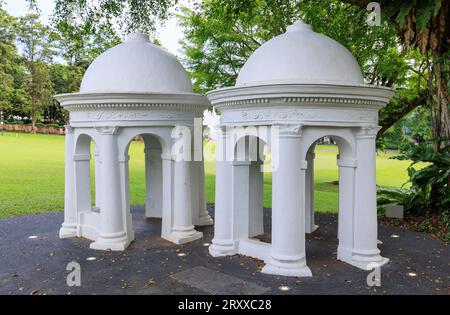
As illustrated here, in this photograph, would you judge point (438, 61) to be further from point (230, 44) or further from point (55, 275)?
point (55, 275)

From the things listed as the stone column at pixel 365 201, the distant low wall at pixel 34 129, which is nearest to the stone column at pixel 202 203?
the stone column at pixel 365 201

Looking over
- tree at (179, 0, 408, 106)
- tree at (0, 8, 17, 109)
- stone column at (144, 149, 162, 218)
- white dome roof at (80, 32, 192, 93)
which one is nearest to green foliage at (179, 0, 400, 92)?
tree at (179, 0, 408, 106)

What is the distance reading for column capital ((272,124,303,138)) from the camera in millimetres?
7887

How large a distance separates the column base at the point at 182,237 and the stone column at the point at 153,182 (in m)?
2.79

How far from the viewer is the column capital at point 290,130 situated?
789 cm

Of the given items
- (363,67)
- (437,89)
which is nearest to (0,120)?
(363,67)

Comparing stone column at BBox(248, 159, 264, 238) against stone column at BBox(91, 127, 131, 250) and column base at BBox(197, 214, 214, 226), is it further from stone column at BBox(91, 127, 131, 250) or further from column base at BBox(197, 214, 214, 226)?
stone column at BBox(91, 127, 131, 250)

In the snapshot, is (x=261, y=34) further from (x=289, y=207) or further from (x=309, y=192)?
(x=289, y=207)

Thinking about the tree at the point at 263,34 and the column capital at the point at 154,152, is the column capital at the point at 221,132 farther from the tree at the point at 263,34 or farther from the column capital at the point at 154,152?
the tree at the point at 263,34

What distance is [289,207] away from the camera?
801 centimetres

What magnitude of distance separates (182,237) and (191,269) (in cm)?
210

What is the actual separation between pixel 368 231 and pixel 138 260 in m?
5.21

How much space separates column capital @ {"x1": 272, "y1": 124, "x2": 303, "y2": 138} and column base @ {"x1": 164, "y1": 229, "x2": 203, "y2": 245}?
4.15 m

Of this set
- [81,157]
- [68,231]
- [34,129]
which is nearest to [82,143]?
[81,157]
